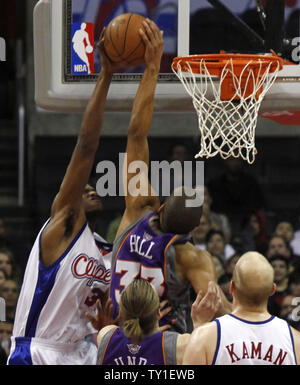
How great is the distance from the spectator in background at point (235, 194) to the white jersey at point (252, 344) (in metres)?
4.48

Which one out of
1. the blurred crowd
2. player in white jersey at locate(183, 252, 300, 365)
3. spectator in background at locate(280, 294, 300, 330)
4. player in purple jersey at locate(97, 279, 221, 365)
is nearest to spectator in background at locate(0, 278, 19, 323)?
the blurred crowd

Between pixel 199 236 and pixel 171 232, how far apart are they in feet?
9.03

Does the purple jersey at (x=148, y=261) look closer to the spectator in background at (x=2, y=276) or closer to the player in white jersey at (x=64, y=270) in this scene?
the player in white jersey at (x=64, y=270)

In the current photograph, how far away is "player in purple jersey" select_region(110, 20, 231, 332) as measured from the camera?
172 inches

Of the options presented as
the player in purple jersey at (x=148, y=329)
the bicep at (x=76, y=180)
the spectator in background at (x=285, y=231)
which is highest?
the bicep at (x=76, y=180)

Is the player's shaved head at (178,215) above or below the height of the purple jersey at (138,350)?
above

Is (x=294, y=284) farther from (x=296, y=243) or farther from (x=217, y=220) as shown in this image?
(x=217, y=220)

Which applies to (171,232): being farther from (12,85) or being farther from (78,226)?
(12,85)

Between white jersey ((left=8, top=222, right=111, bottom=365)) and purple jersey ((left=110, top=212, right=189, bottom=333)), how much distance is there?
18 cm

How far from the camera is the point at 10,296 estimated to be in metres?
6.32

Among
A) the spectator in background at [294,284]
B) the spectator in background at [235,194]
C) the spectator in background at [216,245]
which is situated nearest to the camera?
the spectator in background at [294,284]

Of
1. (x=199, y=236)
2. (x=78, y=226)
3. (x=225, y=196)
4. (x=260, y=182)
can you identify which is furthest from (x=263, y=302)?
(x=260, y=182)

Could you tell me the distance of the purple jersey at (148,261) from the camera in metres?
4.37

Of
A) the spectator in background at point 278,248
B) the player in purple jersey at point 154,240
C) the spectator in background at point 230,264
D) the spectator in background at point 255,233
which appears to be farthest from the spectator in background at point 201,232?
the player in purple jersey at point 154,240
